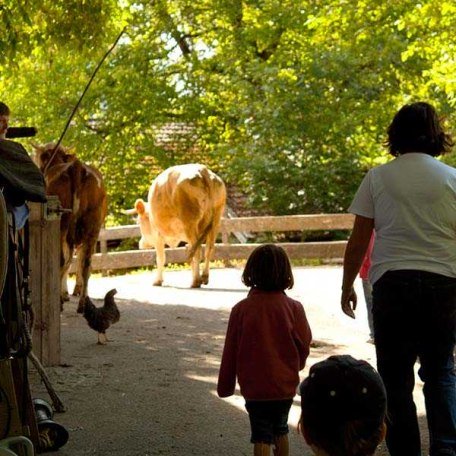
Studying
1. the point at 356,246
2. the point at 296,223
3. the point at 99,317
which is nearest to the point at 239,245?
the point at 296,223

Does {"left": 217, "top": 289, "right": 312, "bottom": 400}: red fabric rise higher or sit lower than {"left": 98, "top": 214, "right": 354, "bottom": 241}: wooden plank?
lower

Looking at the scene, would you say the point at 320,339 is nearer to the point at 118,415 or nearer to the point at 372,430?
the point at 118,415

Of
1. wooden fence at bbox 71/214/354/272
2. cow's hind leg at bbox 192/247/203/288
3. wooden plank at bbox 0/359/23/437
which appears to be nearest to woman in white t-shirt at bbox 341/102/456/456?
wooden plank at bbox 0/359/23/437

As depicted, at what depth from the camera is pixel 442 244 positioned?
20.4ft

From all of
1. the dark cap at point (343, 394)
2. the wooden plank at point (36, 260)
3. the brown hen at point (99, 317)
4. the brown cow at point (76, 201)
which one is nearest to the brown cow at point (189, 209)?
the brown cow at point (76, 201)

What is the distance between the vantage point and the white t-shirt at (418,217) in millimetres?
6195

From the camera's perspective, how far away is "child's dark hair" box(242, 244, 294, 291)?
6.22 m

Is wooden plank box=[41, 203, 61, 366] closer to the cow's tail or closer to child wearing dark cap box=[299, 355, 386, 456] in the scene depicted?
child wearing dark cap box=[299, 355, 386, 456]

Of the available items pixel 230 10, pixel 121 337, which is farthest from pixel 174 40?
pixel 121 337

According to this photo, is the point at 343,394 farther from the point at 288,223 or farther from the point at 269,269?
the point at 288,223

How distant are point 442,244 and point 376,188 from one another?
460 mm

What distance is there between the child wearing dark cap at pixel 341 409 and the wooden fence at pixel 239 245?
21.3 m

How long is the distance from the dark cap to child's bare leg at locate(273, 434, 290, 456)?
8.89 feet

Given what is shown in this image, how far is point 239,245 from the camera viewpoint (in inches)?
1023
